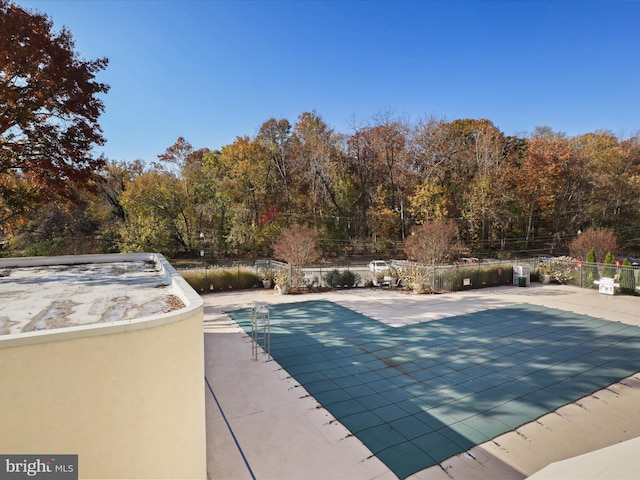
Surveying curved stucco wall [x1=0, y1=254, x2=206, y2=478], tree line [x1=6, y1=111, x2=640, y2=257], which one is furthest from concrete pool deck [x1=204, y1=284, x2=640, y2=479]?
tree line [x1=6, y1=111, x2=640, y2=257]

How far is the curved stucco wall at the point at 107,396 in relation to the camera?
7.20ft

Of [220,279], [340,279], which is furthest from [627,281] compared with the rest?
[220,279]

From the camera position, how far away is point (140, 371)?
2568 millimetres

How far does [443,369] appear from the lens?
655 cm

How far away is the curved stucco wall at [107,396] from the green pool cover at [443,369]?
264 cm

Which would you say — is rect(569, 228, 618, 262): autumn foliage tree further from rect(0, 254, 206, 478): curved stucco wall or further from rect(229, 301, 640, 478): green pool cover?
rect(0, 254, 206, 478): curved stucco wall

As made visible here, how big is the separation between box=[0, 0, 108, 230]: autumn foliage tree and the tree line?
652 inches

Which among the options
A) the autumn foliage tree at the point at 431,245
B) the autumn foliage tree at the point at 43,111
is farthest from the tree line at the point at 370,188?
the autumn foliage tree at the point at 43,111

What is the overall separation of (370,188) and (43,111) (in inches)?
893

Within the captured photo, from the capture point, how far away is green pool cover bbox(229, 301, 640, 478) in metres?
4.61

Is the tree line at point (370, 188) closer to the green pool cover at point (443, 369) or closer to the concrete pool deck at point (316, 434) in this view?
the green pool cover at point (443, 369)

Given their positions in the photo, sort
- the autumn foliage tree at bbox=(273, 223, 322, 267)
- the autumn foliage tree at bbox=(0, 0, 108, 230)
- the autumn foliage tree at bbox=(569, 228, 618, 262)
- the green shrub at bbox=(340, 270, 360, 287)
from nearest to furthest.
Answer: the autumn foliage tree at bbox=(0, 0, 108, 230) → the autumn foliage tree at bbox=(273, 223, 322, 267) → the green shrub at bbox=(340, 270, 360, 287) → the autumn foliage tree at bbox=(569, 228, 618, 262)

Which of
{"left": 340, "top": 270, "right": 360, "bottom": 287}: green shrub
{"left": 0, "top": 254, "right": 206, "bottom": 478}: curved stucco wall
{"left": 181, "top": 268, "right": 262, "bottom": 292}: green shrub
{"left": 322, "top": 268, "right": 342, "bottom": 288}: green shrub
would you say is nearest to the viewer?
{"left": 0, "top": 254, "right": 206, "bottom": 478}: curved stucco wall

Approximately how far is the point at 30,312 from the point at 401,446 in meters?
4.58
